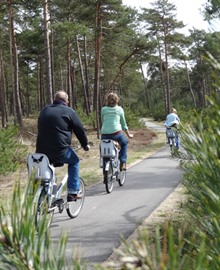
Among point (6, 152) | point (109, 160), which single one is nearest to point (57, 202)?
point (109, 160)

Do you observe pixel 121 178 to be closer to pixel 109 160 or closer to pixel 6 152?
pixel 109 160

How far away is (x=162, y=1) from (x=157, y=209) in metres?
33.9

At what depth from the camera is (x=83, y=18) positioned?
22547 millimetres

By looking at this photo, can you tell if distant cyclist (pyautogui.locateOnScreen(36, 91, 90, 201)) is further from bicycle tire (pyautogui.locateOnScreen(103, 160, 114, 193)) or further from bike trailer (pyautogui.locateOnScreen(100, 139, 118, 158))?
bike trailer (pyautogui.locateOnScreen(100, 139, 118, 158))

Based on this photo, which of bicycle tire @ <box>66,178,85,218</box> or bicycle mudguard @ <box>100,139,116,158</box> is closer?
bicycle tire @ <box>66,178,85,218</box>

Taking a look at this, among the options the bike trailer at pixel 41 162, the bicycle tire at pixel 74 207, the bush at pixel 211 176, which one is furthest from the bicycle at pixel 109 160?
the bush at pixel 211 176

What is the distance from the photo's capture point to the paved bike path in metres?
4.49

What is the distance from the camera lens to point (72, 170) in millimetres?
5477

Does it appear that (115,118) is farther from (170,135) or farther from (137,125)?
(137,125)

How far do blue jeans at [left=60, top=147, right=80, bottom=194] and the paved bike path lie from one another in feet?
1.65

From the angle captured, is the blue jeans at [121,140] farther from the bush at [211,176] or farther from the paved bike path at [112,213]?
the bush at [211,176]

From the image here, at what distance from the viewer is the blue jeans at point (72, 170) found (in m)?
5.33

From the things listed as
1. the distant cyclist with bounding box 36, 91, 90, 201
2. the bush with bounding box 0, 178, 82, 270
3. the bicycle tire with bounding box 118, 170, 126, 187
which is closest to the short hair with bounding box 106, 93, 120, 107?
the bicycle tire with bounding box 118, 170, 126, 187

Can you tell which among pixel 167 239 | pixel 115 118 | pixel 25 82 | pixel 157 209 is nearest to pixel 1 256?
pixel 167 239
